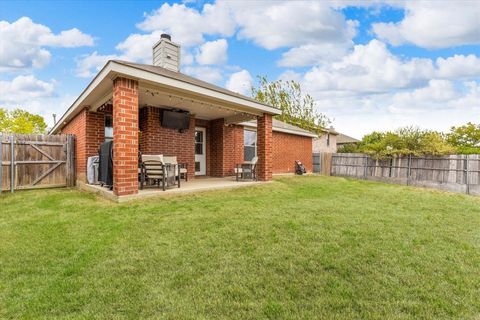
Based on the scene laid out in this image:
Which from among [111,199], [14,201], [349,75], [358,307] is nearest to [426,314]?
[358,307]

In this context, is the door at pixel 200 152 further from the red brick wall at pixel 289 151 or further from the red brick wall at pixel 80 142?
the red brick wall at pixel 80 142

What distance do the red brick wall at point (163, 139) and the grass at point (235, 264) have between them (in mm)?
3944

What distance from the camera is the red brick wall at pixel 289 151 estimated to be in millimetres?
14174

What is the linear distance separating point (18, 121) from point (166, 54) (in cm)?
2561

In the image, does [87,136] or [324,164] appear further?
[324,164]

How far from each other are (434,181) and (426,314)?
11684 millimetres

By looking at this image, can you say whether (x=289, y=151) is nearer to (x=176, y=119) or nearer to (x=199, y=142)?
(x=199, y=142)

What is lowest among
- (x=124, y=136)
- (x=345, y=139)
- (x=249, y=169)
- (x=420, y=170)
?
(x=420, y=170)

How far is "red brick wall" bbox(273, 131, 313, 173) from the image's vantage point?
14.2m

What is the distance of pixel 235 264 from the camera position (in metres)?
2.87

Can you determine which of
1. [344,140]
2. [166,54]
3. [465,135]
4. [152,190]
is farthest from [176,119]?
[344,140]

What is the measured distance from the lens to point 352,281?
2502 millimetres

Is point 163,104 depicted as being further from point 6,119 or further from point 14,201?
point 6,119

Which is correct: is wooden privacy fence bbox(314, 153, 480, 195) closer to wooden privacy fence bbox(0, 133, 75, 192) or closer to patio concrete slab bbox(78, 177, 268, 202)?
patio concrete slab bbox(78, 177, 268, 202)
